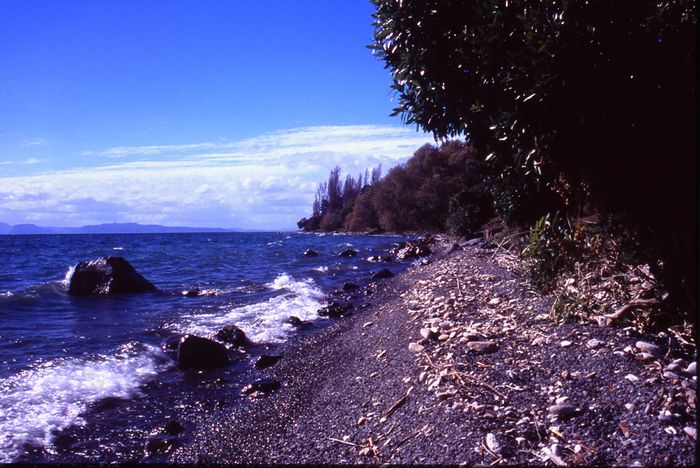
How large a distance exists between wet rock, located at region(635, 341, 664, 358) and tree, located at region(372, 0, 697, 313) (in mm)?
515

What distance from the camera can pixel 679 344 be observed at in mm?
4379

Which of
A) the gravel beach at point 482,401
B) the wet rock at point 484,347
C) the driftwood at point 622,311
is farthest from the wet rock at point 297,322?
the driftwood at point 622,311

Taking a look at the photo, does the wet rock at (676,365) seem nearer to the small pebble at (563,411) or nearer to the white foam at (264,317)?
the small pebble at (563,411)

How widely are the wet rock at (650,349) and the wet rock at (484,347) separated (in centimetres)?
144

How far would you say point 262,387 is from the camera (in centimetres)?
714

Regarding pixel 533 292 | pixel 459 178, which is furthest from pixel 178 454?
pixel 459 178

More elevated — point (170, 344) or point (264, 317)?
point (170, 344)

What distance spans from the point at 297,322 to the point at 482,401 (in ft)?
26.6

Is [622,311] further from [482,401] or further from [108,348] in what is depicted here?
[108,348]

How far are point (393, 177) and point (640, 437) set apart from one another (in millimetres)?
50178

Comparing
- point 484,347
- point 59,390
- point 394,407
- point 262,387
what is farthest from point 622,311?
point 59,390

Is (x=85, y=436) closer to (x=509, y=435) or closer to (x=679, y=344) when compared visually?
(x=509, y=435)

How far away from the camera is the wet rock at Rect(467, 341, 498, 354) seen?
532 centimetres

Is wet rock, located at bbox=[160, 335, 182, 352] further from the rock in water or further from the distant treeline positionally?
the distant treeline
